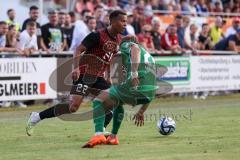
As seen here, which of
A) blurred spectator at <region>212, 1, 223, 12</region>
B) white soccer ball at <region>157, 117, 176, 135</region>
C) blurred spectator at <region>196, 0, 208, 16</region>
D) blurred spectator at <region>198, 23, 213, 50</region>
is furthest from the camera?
blurred spectator at <region>212, 1, 223, 12</region>

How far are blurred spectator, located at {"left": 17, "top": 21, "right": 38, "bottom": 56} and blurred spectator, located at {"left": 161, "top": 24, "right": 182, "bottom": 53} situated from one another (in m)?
4.94

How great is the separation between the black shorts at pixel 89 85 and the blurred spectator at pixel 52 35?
7.89 m

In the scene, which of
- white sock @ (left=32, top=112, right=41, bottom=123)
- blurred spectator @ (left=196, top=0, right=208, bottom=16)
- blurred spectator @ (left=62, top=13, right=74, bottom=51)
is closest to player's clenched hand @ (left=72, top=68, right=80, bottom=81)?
white sock @ (left=32, top=112, right=41, bottom=123)

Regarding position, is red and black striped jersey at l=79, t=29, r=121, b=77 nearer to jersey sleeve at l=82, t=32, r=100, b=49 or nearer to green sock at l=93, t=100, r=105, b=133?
jersey sleeve at l=82, t=32, r=100, b=49

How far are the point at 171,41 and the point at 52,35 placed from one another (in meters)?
4.33

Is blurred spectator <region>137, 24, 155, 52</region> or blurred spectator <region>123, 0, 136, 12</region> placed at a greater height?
blurred spectator <region>123, 0, 136, 12</region>

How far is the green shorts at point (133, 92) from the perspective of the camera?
1117 centimetres

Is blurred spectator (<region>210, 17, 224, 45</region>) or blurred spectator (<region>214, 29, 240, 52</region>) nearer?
blurred spectator (<region>214, 29, 240, 52</region>)

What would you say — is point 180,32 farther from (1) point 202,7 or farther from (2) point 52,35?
(1) point 202,7

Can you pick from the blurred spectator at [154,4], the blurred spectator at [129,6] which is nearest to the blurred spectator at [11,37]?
the blurred spectator at [129,6]

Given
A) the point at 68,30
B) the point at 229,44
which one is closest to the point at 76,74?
the point at 68,30

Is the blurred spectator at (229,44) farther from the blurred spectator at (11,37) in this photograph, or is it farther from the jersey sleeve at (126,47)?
the jersey sleeve at (126,47)

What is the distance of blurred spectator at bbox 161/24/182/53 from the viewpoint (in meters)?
22.1

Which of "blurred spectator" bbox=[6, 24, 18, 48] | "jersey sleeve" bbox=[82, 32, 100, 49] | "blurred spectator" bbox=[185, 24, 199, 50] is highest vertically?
"jersey sleeve" bbox=[82, 32, 100, 49]
